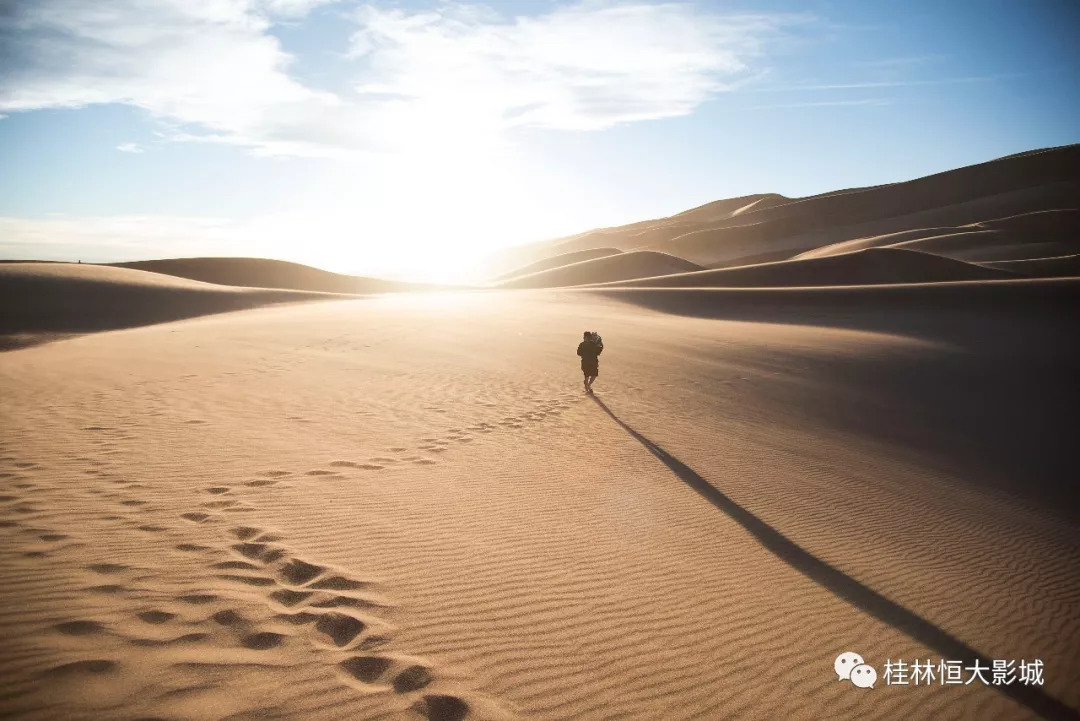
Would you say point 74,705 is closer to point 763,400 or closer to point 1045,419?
point 763,400

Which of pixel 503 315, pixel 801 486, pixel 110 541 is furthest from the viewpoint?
pixel 503 315

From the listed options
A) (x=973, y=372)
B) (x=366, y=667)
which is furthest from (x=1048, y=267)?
(x=366, y=667)

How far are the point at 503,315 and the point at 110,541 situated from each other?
1926cm

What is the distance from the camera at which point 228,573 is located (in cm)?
420

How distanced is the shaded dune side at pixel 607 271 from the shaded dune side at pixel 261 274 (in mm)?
11563

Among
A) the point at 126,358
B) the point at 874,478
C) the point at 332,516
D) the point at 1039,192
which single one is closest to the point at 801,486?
the point at 874,478

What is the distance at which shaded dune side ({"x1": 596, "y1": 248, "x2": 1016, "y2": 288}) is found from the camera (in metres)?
34.2

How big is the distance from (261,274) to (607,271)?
102 ft

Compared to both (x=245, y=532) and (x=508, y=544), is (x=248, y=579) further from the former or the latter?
(x=508, y=544)

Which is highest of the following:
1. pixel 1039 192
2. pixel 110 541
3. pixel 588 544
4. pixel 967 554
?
pixel 1039 192

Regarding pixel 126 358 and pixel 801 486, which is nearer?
pixel 801 486

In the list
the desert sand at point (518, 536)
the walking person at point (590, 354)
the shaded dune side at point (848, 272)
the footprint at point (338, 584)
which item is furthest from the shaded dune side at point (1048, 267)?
the footprint at point (338, 584)

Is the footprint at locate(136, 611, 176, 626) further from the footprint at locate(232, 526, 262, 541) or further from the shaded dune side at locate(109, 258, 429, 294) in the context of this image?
the shaded dune side at locate(109, 258, 429, 294)

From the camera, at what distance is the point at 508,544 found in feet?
17.1
